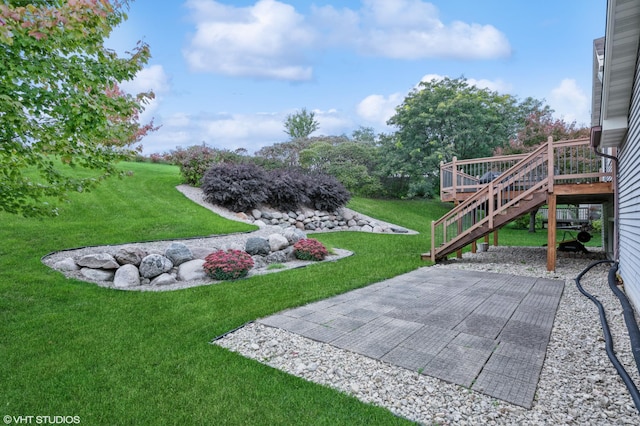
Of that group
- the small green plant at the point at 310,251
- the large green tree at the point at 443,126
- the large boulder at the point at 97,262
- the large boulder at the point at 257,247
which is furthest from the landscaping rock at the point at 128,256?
the large green tree at the point at 443,126

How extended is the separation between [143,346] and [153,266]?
2.71 metres

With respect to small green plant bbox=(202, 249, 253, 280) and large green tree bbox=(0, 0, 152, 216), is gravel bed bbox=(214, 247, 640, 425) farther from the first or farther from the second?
large green tree bbox=(0, 0, 152, 216)

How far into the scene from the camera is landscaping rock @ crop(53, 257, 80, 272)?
5215 millimetres

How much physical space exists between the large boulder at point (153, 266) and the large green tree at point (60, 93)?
1763 mm

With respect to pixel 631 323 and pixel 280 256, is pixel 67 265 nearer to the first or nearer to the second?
pixel 280 256

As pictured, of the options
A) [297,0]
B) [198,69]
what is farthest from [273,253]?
[198,69]

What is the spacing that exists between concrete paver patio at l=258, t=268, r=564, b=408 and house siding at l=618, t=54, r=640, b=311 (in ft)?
2.75

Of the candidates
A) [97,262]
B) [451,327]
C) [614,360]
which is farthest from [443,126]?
[97,262]

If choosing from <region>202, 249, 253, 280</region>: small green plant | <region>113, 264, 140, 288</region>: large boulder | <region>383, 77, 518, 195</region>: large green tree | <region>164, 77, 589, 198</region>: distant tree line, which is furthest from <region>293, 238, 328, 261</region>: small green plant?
<region>383, 77, 518, 195</region>: large green tree

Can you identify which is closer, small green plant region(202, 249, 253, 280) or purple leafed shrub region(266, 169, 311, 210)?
small green plant region(202, 249, 253, 280)

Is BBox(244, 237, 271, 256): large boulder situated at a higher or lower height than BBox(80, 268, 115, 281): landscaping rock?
higher

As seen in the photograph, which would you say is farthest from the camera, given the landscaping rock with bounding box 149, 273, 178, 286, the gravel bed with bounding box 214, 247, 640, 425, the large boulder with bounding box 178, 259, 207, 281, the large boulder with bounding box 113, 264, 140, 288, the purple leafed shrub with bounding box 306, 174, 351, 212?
the purple leafed shrub with bounding box 306, 174, 351, 212

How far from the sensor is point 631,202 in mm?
4422

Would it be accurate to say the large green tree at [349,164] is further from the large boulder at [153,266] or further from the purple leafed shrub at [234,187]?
the large boulder at [153,266]
